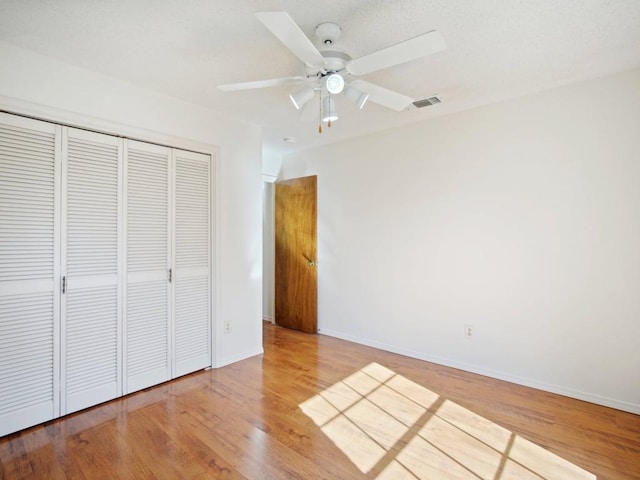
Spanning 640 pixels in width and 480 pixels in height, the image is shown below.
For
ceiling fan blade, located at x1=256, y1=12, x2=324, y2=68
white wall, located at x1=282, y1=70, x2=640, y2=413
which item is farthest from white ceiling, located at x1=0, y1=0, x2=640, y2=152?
white wall, located at x1=282, y1=70, x2=640, y2=413

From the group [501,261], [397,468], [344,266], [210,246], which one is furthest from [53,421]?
[501,261]

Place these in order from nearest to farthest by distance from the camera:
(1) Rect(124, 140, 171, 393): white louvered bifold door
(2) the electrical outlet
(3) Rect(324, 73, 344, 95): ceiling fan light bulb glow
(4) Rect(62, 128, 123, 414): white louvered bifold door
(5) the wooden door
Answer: (3) Rect(324, 73, 344, 95): ceiling fan light bulb glow → (4) Rect(62, 128, 123, 414): white louvered bifold door → (1) Rect(124, 140, 171, 393): white louvered bifold door → (2) the electrical outlet → (5) the wooden door

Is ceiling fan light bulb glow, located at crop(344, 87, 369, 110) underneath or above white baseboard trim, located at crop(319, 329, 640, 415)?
above

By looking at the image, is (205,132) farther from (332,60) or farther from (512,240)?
(512,240)

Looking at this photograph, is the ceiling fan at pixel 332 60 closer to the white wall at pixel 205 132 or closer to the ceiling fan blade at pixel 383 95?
the ceiling fan blade at pixel 383 95

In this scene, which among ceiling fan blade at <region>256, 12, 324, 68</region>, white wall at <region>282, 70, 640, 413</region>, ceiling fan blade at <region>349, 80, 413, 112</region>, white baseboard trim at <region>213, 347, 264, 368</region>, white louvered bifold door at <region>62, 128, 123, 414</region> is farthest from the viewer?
white baseboard trim at <region>213, 347, 264, 368</region>

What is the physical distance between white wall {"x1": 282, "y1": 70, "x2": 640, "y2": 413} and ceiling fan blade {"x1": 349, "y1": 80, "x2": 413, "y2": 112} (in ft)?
4.43

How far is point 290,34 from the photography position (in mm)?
1528

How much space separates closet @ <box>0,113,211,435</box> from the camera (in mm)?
2139

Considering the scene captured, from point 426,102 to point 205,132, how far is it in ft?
6.96

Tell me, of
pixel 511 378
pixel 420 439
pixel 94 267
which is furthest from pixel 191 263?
pixel 511 378

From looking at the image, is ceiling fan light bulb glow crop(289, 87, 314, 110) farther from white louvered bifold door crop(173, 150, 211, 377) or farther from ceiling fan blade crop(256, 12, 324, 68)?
white louvered bifold door crop(173, 150, 211, 377)

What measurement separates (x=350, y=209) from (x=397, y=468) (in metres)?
2.83

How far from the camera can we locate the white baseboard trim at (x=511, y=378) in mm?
2439
